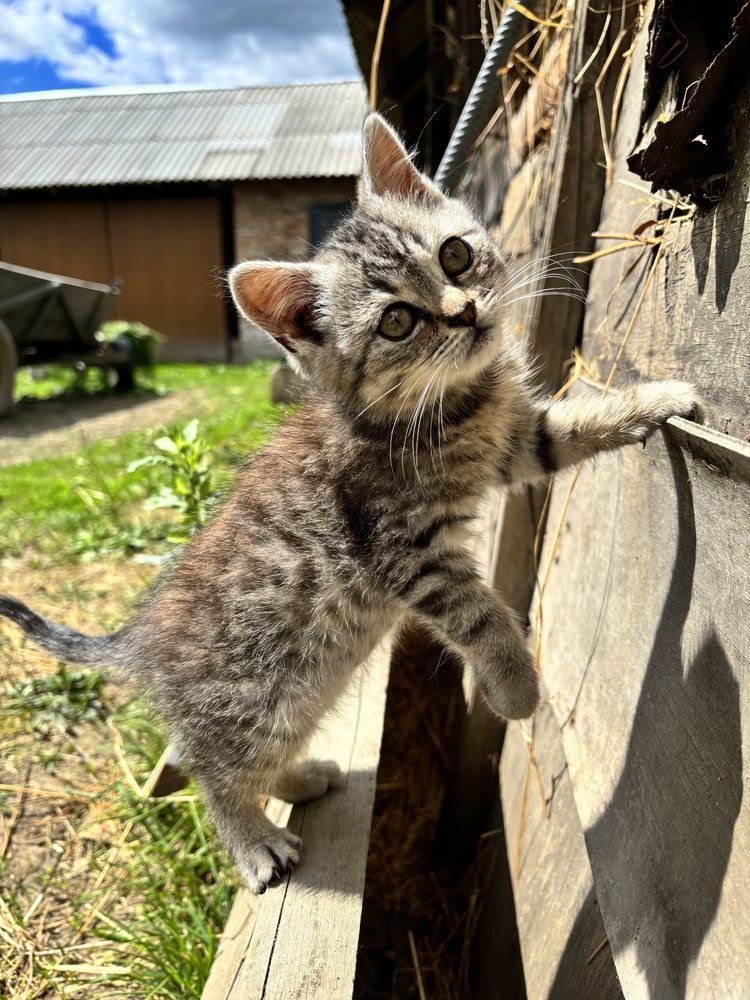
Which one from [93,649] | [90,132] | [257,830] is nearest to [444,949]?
[257,830]

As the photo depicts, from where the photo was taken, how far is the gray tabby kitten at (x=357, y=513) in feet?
5.84

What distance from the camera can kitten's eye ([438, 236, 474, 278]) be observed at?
186 cm

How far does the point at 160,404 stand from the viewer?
10.0 metres

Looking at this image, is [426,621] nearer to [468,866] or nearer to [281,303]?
[281,303]

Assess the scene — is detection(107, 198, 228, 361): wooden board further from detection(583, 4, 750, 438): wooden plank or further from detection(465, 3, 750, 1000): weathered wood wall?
detection(583, 4, 750, 438): wooden plank

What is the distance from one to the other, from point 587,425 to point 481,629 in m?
0.56

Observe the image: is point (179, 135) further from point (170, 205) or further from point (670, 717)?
point (670, 717)

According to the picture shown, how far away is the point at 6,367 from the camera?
8.40 metres

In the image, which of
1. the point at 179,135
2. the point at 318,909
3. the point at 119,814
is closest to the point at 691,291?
the point at 318,909

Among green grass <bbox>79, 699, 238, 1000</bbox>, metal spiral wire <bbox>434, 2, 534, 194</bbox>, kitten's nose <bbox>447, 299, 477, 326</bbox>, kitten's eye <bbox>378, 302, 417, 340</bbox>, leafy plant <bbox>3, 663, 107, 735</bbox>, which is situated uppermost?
metal spiral wire <bbox>434, 2, 534, 194</bbox>

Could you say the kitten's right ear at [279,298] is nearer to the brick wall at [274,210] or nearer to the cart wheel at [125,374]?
the cart wheel at [125,374]

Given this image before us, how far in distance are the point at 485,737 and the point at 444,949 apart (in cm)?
72

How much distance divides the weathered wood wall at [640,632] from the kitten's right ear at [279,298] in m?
0.69

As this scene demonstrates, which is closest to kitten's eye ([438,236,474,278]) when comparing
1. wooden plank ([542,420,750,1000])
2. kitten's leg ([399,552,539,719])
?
wooden plank ([542,420,750,1000])
